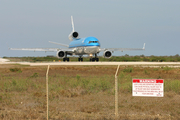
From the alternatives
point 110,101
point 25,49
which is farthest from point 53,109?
point 25,49

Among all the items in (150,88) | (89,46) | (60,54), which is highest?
(89,46)

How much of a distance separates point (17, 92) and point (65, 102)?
435 centimetres

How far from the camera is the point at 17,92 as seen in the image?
16.5 metres

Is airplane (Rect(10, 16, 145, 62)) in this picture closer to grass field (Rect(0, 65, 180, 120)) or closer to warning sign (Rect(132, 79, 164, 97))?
grass field (Rect(0, 65, 180, 120))

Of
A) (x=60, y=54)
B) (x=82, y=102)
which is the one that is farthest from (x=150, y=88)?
(x=60, y=54)

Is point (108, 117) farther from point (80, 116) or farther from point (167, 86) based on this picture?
point (167, 86)

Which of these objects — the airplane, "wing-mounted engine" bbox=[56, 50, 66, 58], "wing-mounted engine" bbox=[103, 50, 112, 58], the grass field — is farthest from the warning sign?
"wing-mounted engine" bbox=[56, 50, 66, 58]

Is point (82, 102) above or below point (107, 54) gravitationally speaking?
below

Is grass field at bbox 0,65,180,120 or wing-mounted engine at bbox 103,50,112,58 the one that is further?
wing-mounted engine at bbox 103,50,112,58

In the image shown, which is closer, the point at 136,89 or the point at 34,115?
the point at 136,89

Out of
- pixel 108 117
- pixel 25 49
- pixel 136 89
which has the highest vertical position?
pixel 25 49

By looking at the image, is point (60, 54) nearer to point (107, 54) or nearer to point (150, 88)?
point (107, 54)

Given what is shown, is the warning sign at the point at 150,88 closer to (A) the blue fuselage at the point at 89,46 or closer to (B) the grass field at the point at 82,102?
(B) the grass field at the point at 82,102

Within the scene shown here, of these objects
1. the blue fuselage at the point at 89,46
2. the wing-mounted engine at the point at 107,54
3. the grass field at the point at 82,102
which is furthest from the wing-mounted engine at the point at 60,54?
the grass field at the point at 82,102
